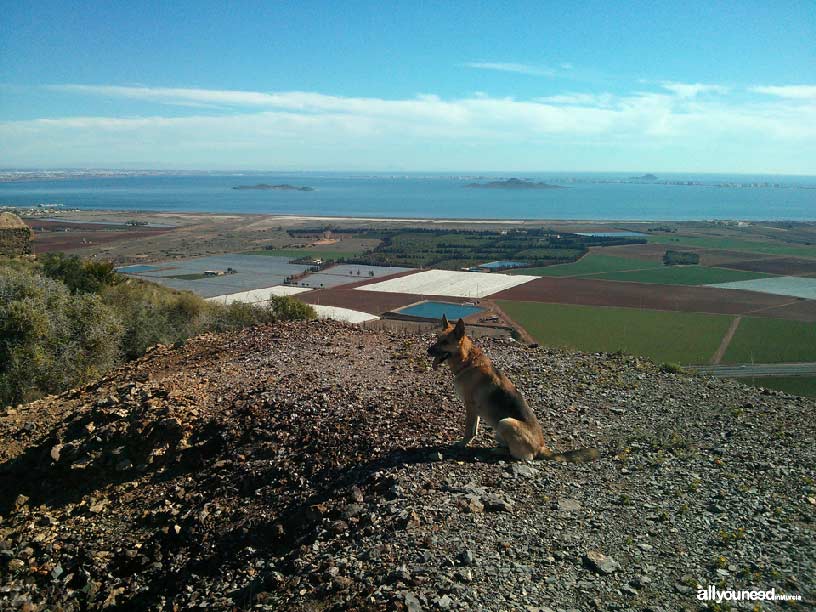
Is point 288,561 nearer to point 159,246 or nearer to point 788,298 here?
point 788,298

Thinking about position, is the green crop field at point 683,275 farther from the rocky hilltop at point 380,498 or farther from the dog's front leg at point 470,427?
the dog's front leg at point 470,427

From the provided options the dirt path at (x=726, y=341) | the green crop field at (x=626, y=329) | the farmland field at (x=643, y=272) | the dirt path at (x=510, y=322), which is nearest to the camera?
the dirt path at (x=726, y=341)

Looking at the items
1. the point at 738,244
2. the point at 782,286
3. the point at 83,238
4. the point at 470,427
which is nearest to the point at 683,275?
the point at 782,286

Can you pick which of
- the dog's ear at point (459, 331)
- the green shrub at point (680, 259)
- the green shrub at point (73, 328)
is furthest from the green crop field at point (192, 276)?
the green shrub at point (680, 259)

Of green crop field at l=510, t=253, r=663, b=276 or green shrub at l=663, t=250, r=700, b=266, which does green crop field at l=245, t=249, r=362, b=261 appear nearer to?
green crop field at l=510, t=253, r=663, b=276

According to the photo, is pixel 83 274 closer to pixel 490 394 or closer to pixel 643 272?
pixel 490 394

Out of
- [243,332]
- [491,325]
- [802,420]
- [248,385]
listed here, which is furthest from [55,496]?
[491,325]

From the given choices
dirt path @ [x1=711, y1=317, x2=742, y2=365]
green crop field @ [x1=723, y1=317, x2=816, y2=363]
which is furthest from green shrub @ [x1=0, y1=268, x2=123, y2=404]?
green crop field @ [x1=723, y1=317, x2=816, y2=363]
